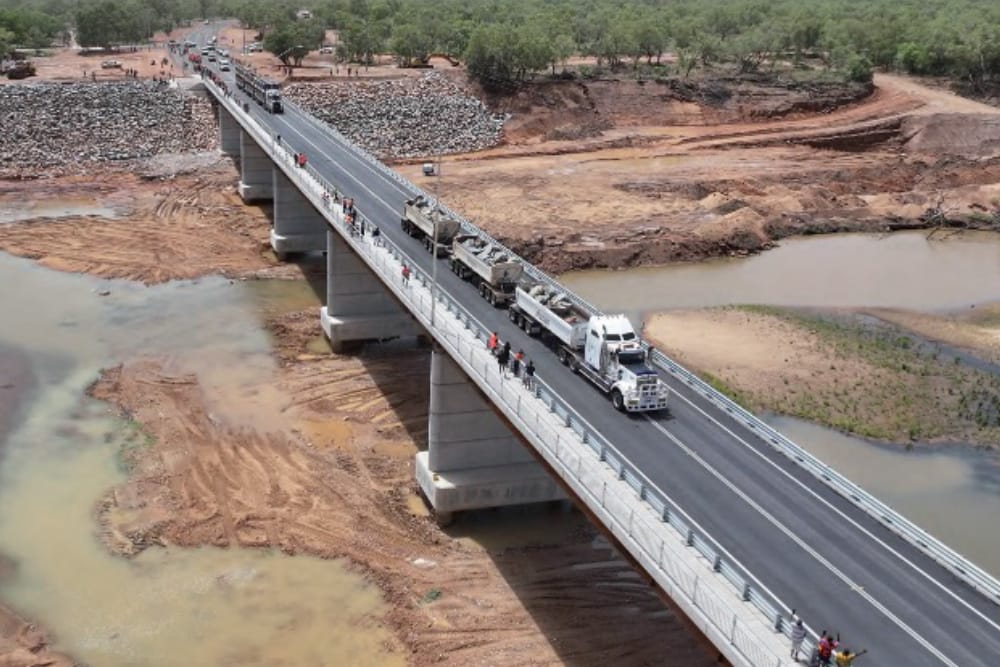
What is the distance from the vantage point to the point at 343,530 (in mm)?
37531

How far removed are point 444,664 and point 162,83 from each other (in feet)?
296

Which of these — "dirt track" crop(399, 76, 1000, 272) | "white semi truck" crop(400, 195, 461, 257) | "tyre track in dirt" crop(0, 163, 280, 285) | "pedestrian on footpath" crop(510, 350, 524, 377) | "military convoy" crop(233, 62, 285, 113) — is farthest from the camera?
"military convoy" crop(233, 62, 285, 113)

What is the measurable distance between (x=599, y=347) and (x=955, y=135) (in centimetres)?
8919

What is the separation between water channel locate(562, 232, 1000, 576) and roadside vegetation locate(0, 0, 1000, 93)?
161 ft

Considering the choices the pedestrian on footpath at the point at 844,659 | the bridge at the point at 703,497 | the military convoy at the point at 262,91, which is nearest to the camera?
the pedestrian on footpath at the point at 844,659

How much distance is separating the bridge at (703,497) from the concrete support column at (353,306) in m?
7.39

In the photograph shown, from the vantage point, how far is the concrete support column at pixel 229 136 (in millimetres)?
95750

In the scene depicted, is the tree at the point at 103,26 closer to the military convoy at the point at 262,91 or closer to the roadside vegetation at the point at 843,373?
the military convoy at the point at 262,91

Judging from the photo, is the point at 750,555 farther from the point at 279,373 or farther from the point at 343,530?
the point at 279,373

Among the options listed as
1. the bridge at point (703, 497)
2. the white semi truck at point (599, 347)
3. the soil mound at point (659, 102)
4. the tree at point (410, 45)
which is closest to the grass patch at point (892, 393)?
the bridge at point (703, 497)

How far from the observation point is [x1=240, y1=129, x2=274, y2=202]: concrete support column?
8338cm

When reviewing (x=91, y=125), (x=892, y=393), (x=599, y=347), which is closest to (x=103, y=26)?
(x=91, y=125)

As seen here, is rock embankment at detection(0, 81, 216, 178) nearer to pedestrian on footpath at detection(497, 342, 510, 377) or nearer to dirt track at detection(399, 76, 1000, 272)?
dirt track at detection(399, 76, 1000, 272)

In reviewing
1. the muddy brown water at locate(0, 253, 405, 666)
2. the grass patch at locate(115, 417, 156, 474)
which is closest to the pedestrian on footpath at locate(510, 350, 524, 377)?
the muddy brown water at locate(0, 253, 405, 666)
